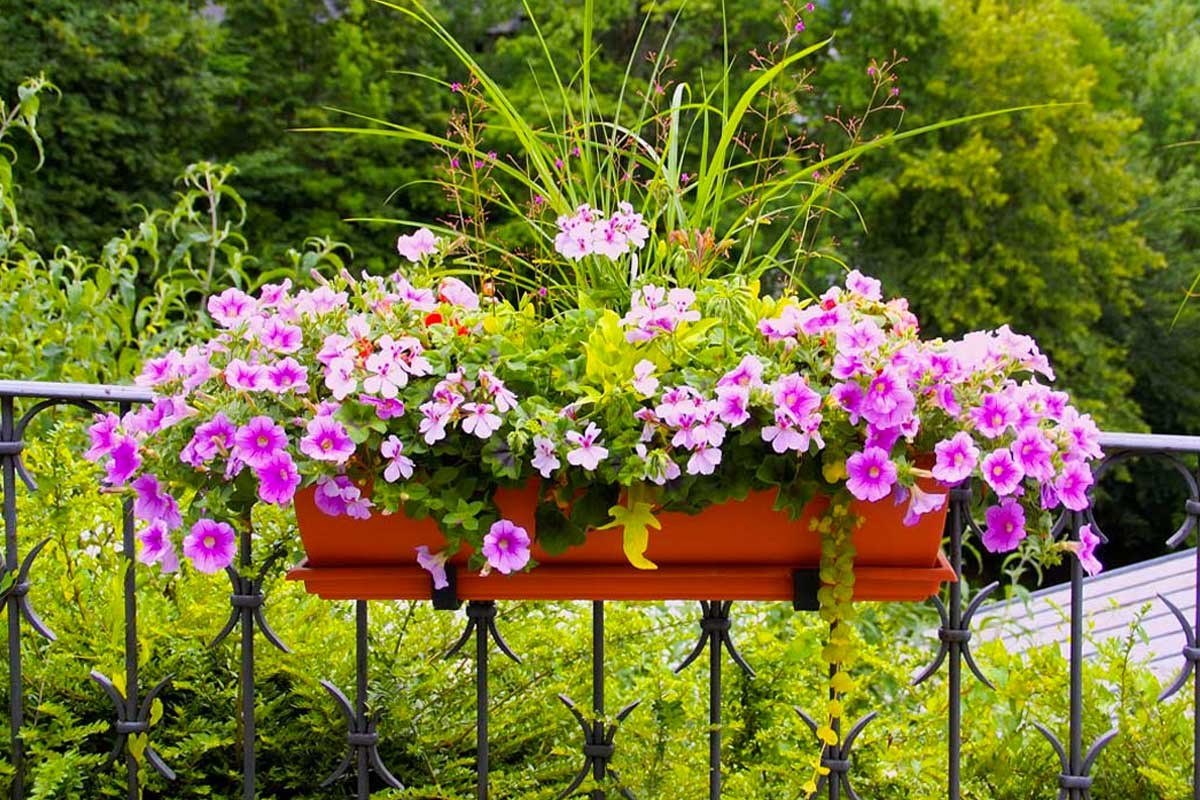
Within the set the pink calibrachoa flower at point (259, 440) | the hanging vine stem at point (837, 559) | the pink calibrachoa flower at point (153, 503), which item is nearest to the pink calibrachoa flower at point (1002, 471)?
the hanging vine stem at point (837, 559)

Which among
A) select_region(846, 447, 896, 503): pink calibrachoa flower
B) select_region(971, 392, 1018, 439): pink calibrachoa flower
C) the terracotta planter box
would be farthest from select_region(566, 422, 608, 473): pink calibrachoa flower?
select_region(971, 392, 1018, 439): pink calibrachoa flower

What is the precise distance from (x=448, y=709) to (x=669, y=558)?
2.15ft

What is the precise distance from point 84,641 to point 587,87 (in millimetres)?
1091

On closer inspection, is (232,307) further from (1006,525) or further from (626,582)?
(1006,525)

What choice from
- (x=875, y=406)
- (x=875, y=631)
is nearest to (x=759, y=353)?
(x=875, y=406)

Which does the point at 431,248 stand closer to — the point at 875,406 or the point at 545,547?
the point at 545,547

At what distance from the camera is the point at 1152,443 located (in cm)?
142

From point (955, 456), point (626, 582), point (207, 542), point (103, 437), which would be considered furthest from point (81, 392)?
point (955, 456)

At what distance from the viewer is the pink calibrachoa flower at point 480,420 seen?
1.17 m

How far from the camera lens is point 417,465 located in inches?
48.9

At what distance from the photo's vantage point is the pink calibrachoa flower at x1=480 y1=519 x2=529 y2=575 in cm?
121

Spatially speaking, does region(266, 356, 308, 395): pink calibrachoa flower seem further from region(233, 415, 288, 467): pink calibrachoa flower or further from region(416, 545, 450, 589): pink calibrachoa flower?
region(416, 545, 450, 589): pink calibrachoa flower

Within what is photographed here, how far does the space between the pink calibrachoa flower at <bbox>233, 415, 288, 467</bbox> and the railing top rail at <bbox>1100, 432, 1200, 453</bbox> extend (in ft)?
2.98

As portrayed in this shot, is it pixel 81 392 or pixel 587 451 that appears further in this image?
pixel 81 392
